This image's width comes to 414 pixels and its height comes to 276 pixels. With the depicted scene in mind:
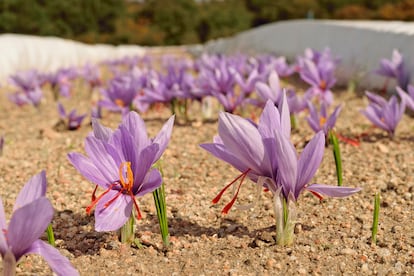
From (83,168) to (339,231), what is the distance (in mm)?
846

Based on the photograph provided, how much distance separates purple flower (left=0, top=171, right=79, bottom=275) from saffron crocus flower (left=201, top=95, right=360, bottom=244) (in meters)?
0.44

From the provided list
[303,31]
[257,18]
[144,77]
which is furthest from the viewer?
[257,18]

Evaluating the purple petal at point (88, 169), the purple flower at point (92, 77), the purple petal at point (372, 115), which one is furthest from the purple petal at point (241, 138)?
the purple flower at point (92, 77)

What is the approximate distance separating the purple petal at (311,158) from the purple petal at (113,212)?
47 cm

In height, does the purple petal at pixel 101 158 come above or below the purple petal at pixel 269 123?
below

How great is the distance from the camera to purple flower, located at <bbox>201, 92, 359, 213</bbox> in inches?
52.3

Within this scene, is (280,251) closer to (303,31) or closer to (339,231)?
(339,231)

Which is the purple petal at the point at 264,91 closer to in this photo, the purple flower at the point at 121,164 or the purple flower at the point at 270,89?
the purple flower at the point at 270,89

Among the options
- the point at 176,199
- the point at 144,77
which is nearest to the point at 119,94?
the point at 144,77

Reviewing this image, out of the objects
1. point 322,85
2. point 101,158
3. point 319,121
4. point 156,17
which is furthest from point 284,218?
point 156,17

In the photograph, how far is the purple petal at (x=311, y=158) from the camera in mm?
1369

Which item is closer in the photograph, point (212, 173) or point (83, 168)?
point (83, 168)

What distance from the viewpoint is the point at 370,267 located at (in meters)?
1.44

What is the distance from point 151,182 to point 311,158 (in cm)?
43
